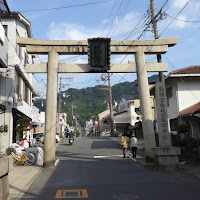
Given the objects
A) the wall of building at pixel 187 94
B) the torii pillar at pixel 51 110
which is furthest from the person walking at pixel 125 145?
the wall of building at pixel 187 94

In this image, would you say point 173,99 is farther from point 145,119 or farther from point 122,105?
point 122,105

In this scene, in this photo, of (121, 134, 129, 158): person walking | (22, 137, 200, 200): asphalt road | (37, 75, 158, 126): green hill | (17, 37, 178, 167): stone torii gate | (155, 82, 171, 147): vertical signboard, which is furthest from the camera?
(37, 75, 158, 126): green hill

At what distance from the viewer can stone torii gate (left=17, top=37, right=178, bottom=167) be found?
44.7ft

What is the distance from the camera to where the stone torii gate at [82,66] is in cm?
1362

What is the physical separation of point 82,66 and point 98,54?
49.7 inches

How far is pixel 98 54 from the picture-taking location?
1466 centimetres

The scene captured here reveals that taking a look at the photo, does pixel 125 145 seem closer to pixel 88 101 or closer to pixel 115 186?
pixel 115 186

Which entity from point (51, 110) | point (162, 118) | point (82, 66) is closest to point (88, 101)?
point (82, 66)

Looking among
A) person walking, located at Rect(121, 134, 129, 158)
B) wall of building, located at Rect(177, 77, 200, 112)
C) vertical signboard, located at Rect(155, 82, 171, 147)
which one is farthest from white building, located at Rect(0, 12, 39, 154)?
wall of building, located at Rect(177, 77, 200, 112)

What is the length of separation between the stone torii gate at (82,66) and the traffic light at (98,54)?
0.31m

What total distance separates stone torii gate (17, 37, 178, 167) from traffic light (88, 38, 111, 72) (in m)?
0.31

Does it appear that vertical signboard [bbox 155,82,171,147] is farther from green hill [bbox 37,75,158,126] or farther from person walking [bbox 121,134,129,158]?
green hill [bbox 37,75,158,126]

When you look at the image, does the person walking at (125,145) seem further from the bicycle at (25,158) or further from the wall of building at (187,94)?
the bicycle at (25,158)

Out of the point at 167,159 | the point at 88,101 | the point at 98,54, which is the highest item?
the point at 88,101
